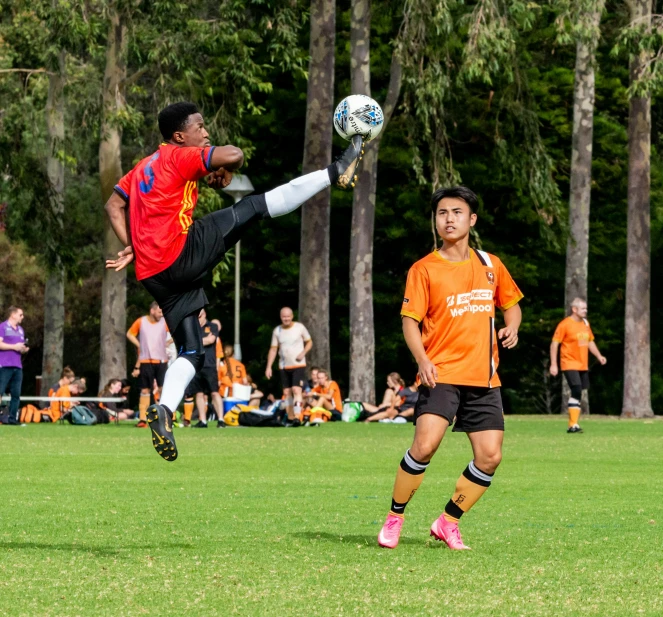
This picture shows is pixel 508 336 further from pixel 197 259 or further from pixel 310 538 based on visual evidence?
pixel 197 259

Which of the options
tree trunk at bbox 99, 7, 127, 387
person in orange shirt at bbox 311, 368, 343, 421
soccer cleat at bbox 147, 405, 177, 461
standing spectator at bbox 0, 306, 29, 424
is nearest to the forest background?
tree trunk at bbox 99, 7, 127, 387

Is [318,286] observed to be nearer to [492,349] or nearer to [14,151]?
[14,151]

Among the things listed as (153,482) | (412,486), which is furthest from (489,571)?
Result: (153,482)

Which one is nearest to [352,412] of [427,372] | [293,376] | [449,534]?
[293,376]

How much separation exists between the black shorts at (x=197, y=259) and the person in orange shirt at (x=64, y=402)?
867 inches

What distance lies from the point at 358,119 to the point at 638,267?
26231 mm

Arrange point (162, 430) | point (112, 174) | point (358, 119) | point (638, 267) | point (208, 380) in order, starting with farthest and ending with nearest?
point (638, 267), point (112, 174), point (208, 380), point (358, 119), point (162, 430)

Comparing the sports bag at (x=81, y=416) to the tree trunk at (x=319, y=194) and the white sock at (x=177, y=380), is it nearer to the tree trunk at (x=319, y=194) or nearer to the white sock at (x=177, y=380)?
the tree trunk at (x=319, y=194)

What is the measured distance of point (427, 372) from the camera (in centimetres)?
833

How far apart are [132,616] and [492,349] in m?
3.20

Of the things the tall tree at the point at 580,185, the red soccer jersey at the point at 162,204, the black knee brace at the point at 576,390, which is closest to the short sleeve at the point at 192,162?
the red soccer jersey at the point at 162,204

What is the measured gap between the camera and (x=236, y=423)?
1078 inches

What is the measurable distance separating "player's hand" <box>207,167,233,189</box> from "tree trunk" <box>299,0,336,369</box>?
955 inches

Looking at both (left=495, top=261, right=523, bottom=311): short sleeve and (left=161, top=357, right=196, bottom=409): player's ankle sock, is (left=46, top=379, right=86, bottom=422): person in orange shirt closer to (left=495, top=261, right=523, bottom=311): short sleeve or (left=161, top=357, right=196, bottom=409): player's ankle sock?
(left=161, top=357, right=196, bottom=409): player's ankle sock
